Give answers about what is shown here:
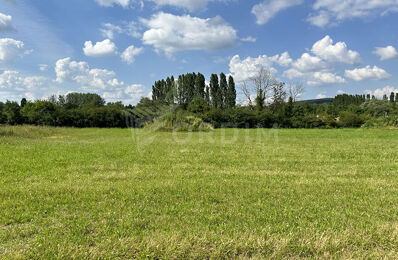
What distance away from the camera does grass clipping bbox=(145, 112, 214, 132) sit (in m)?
20.3

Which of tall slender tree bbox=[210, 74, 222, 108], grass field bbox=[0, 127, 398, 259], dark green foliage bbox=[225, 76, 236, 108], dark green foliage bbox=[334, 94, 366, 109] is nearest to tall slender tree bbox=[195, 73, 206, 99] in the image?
tall slender tree bbox=[210, 74, 222, 108]

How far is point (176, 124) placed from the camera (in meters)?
20.5

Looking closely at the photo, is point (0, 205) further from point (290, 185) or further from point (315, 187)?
point (315, 187)

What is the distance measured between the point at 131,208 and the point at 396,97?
127 m

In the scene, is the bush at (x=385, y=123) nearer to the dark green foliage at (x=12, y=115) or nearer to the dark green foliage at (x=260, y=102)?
the dark green foliage at (x=260, y=102)

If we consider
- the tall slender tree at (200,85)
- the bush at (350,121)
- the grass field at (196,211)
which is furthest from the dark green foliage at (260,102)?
the grass field at (196,211)

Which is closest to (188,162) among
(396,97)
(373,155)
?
(373,155)

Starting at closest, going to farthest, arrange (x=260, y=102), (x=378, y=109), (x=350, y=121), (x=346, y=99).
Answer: (x=350, y=121) → (x=260, y=102) → (x=378, y=109) → (x=346, y=99)

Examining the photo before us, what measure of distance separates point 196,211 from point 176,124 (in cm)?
1716

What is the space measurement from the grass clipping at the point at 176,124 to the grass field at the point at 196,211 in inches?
544

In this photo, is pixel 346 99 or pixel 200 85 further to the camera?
pixel 346 99

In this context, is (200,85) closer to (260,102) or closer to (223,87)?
(223,87)

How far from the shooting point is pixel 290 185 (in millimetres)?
4797

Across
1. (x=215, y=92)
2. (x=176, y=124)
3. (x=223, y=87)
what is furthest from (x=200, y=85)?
(x=176, y=124)
